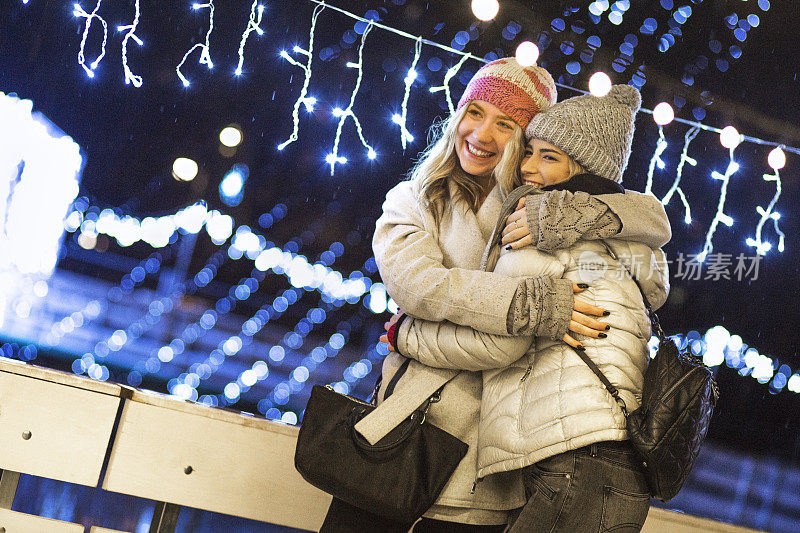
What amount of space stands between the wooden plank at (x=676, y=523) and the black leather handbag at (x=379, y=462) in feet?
2.65

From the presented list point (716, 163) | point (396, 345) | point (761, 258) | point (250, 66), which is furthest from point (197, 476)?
point (761, 258)

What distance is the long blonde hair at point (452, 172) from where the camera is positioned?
1.35m

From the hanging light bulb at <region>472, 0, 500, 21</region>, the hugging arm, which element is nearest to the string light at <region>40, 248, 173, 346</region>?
the hanging light bulb at <region>472, 0, 500, 21</region>

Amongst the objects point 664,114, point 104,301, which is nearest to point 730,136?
point 664,114

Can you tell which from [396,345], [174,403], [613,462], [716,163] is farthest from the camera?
[716,163]

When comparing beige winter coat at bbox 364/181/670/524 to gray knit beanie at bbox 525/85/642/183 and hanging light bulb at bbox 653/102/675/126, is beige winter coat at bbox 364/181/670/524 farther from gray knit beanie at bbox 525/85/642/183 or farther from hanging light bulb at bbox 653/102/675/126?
hanging light bulb at bbox 653/102/675/126

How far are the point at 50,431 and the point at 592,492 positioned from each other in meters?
1.22

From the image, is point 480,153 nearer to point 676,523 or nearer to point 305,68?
point 676,523

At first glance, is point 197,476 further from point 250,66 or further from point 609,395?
point 250,66

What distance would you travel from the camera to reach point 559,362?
1071 millimetres

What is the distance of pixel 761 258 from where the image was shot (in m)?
3.97

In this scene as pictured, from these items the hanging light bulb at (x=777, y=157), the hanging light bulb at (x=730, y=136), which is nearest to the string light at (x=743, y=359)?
the hanging light bulb at (x=777, y=157)

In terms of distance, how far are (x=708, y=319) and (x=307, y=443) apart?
3.84 meters

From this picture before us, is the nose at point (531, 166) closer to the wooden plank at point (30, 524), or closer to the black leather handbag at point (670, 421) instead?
the black leather handbag at point (670, 421)
